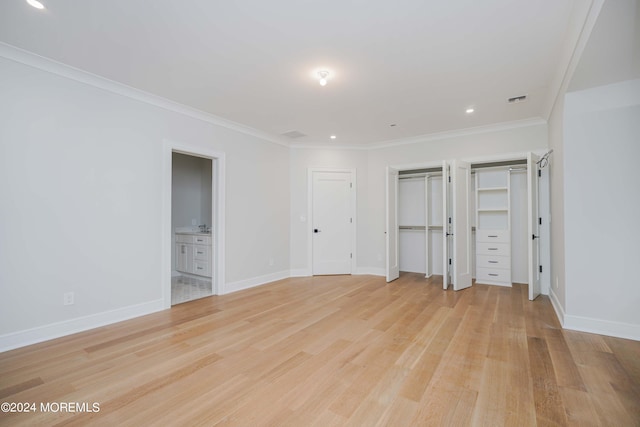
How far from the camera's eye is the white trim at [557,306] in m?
3.31

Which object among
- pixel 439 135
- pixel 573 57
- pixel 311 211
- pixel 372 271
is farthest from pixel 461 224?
pixel 573 57

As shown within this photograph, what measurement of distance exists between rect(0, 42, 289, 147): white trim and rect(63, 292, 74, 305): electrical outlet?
220 centimetres

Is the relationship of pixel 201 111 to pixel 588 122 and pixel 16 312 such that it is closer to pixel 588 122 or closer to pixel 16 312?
pixel 16 312

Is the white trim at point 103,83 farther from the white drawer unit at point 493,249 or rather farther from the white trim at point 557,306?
the white trim at point 557,306

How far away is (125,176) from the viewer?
11.3ft

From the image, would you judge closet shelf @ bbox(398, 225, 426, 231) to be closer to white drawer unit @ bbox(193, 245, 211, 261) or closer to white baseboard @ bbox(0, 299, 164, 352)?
white drawer unit @ bbox(193, 245, 211, 261)

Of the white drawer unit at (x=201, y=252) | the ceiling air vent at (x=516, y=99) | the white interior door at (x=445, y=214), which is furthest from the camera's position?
the white drawer unit at (x=201, y=252)

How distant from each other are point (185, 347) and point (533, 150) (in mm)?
5398

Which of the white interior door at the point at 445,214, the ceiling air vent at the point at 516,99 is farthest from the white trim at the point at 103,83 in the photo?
the ceiling air vent at the point at 516,99

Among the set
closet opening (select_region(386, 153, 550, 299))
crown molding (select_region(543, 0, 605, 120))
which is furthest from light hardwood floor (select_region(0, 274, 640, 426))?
crown molding (select_region(543, 0, 605, 120))

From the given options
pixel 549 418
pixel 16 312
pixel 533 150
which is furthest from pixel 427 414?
pixel 533 150

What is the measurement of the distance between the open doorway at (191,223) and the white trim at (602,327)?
4.77 meters

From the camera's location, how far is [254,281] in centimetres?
507

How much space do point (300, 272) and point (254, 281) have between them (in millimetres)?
1066
